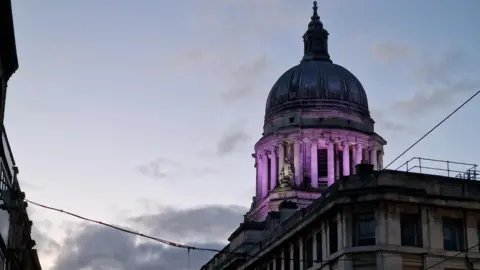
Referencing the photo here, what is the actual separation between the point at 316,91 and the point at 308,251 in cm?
4868

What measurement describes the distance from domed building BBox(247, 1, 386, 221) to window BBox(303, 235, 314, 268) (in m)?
37.0

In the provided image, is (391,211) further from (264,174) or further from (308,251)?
(264,174)

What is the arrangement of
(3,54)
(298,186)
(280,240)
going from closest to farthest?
(3,54) < (280,240) < (298,186)

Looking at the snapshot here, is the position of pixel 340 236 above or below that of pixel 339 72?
below

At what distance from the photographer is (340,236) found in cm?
6769

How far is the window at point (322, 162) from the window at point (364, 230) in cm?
4867

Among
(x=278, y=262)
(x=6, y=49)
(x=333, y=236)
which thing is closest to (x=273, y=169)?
(x=278, y=262)

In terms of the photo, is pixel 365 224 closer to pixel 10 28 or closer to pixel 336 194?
pixel 336 194

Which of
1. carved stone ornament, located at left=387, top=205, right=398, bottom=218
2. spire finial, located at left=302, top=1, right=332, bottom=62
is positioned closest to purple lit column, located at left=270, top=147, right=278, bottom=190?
spire finial, located at left=302, top=1, right=332, bottom=62

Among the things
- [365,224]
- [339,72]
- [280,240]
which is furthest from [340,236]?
[339,72]

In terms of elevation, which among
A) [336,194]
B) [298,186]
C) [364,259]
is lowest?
[364,259]

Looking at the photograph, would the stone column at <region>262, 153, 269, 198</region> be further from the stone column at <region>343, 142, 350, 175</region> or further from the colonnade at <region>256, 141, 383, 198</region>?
the stone column at <region>343, 142, 350, 175</region>

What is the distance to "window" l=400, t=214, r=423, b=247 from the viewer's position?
66500 mm

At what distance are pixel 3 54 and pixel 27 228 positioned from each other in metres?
31.2
